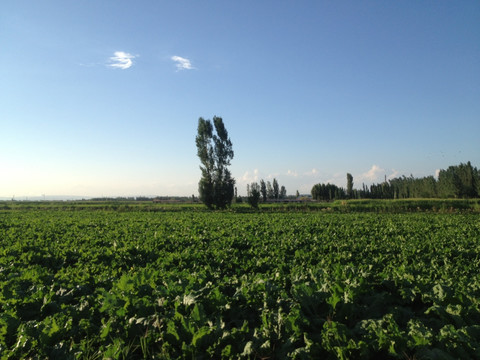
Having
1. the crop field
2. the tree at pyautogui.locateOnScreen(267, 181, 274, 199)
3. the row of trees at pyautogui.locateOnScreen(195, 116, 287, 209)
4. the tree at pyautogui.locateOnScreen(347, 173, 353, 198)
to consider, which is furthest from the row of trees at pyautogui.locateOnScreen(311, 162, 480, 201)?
the crop field

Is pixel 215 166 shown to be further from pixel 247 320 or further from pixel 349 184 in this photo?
pixel 349 184

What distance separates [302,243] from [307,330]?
26.7 feet

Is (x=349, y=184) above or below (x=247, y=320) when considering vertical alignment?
above

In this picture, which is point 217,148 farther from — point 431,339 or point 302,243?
point 431,339

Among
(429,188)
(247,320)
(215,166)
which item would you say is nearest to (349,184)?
(429,188)

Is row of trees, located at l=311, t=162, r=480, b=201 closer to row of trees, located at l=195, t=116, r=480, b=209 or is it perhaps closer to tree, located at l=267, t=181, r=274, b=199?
row of trees, located at l=195, t=116, r=480, b=209

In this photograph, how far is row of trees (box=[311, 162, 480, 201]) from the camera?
240ft

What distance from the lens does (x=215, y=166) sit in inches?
1884

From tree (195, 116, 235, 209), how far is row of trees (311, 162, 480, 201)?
67.1 meters

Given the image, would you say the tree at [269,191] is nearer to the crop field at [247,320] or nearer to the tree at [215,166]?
the tree at [215,166]

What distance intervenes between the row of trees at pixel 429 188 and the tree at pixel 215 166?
2642 inches

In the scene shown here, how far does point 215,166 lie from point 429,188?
7583 centimetres

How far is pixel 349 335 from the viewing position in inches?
119

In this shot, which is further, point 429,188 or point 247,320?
point 429,188
